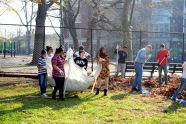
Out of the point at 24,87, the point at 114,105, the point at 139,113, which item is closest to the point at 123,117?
the point at 139,113

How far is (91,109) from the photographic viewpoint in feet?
22.7

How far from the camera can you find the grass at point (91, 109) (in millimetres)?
5988

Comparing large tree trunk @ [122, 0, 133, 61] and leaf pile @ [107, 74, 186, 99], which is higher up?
large tree trunk @ [122, 0, 133, 61]

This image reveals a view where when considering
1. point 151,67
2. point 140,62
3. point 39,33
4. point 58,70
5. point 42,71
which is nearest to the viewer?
point 58,70

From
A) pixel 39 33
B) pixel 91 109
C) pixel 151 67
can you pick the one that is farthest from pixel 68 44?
pixel 91 109

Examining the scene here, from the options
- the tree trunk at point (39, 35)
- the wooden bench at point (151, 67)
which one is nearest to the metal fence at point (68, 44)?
the tree trunk at point (39, 35)

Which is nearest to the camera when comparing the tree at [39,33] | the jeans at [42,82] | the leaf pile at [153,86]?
the jeans at [42,82]

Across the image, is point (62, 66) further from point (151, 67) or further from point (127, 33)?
point (127, 33)

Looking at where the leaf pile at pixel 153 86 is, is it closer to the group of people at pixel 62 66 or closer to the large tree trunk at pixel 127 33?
the group of people at pixel 62 66

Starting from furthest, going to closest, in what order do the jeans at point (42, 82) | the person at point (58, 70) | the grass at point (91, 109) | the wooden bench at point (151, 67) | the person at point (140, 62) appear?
the wooden bench at point (151, 67) < the person at point (140, 62) < the jeans at point (42, 82) < the person at point (58, 70) < the grass at point (91, 109)

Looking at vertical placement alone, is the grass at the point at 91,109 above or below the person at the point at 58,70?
below

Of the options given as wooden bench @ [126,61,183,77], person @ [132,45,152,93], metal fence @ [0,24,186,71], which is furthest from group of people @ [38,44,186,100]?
metal fence @ [0,24,186,71]

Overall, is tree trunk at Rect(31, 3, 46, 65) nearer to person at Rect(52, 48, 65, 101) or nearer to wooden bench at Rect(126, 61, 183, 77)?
wooden bench at Rect(126, 61, 183, 77)

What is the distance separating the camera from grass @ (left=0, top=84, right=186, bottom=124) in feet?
19.6
